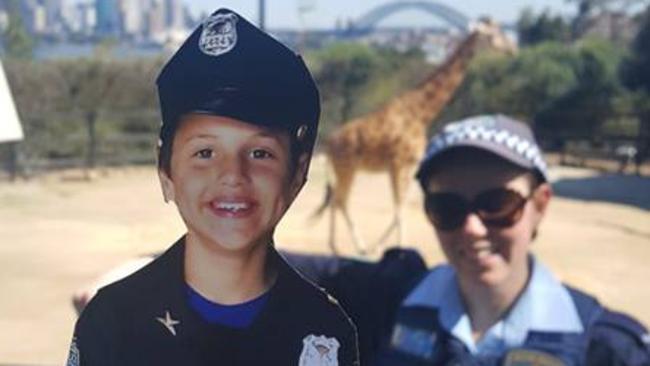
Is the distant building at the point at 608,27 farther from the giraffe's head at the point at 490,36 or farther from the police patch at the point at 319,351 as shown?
the police patch at the point at 319,351

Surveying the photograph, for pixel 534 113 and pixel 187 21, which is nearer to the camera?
pixel 187 21

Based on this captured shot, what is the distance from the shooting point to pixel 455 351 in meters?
Answer: 1.65

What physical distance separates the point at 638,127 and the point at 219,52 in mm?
16995

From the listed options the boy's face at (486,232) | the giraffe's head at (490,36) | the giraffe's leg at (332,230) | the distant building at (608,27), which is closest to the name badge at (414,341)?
the boy's face at (486,232)

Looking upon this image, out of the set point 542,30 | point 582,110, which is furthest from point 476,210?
point 542,30

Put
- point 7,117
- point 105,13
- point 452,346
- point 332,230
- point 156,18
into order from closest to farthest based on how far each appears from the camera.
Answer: point 7,117 < point 105,13 < point 156,18 < point 452,346 < point 332,230

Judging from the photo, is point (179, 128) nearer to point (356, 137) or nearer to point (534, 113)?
point (356, 137)

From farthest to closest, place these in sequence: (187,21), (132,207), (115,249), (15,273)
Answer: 1. (132,207)
2. (115,249)
3. (15,273)
4. (187,21)

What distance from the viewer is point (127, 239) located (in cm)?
820

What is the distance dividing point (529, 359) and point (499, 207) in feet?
1.08

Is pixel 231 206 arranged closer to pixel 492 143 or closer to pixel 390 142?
pixel 492 143

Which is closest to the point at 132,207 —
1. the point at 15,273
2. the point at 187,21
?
the point at 15,273

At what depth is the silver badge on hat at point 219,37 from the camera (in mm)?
633

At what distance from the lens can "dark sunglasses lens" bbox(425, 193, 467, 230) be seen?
178 centimetres
